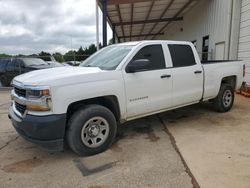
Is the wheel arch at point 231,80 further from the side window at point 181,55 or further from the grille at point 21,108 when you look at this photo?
the grille at point 21,108

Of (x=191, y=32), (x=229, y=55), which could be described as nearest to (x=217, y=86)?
(x=229, y=55)

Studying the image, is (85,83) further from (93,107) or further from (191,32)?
(191,32)

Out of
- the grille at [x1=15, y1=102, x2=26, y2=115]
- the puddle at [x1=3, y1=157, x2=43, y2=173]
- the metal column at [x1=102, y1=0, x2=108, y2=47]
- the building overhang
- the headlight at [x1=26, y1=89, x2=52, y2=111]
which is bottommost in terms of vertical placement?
the puddle at [x1=3, y1=157, x2=43, y2=173]

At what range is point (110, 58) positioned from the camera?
182 inches

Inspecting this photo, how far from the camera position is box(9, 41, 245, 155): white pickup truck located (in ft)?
11.3

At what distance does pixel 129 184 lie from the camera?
9.91ft

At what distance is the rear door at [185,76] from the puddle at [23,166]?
2.96 m

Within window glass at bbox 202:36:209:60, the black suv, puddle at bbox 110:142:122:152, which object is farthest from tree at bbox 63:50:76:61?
puddle at bbox 110:142:122:152

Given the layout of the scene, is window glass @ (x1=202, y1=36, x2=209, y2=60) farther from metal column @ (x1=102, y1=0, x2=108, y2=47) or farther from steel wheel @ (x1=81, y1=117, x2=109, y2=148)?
steel wheel @ (x1=81, y1=117, x2=109, y2=148)

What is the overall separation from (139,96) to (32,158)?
2.15 m

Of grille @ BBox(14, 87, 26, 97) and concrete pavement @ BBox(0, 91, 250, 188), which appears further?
grille @ BBox(14, 87, 26, 97)

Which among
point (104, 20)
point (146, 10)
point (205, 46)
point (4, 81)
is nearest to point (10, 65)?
point (4, 81)

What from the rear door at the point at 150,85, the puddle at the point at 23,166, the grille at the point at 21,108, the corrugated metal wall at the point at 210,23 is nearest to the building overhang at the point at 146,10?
the corrugated metal wall at the point at 210,23

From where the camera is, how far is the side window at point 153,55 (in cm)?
457
